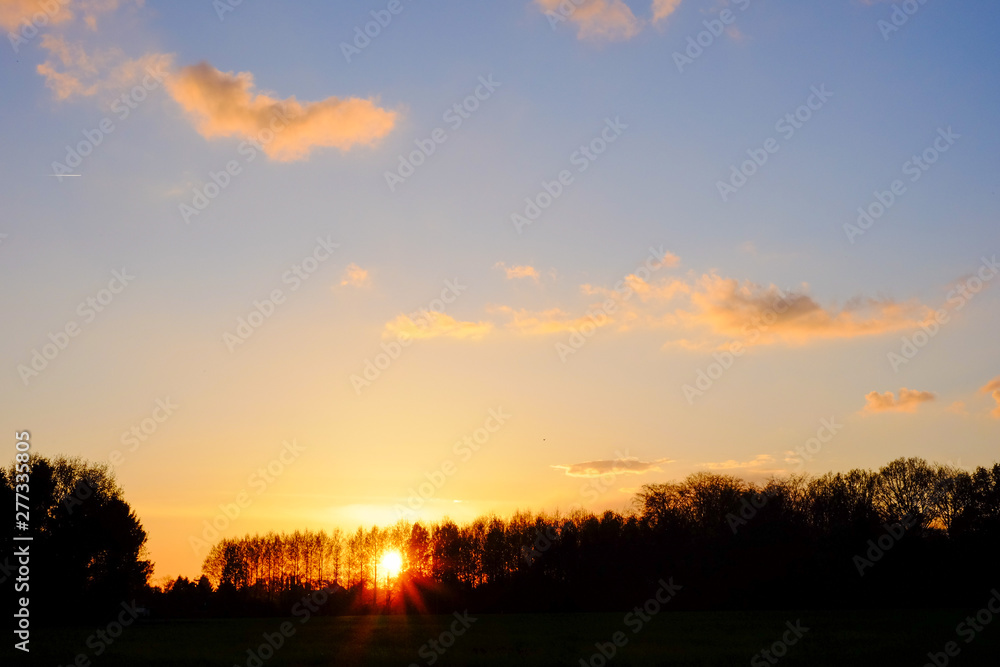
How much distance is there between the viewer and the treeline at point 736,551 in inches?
3061

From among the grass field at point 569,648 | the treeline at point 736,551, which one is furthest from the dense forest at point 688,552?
the grass field at point 569,648

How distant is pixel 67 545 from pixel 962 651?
2782 inches

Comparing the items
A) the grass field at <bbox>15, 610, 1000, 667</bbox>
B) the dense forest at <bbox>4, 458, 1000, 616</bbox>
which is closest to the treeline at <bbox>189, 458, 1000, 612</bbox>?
the dense forest at <bbox>4, 458, 1000, 616</bbox>

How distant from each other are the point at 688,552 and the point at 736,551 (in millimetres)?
5325

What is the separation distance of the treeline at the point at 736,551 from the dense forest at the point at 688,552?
0.15 metres

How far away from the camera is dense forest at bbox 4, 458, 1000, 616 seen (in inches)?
3000

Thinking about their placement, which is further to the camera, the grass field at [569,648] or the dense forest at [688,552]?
the dense forest at [688,552]

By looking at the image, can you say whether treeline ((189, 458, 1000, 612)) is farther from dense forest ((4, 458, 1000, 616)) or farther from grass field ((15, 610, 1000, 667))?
grass field ((15, 610, 1000, 667))

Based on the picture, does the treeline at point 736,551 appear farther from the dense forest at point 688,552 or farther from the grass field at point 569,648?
the grass field at point 569,648

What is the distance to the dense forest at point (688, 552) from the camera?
3000 inches

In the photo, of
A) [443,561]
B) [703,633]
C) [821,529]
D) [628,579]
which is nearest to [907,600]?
[821,529]

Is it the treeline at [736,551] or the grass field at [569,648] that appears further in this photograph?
the treeline at [736,551]

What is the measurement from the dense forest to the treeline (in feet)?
0.51

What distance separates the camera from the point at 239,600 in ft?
353
